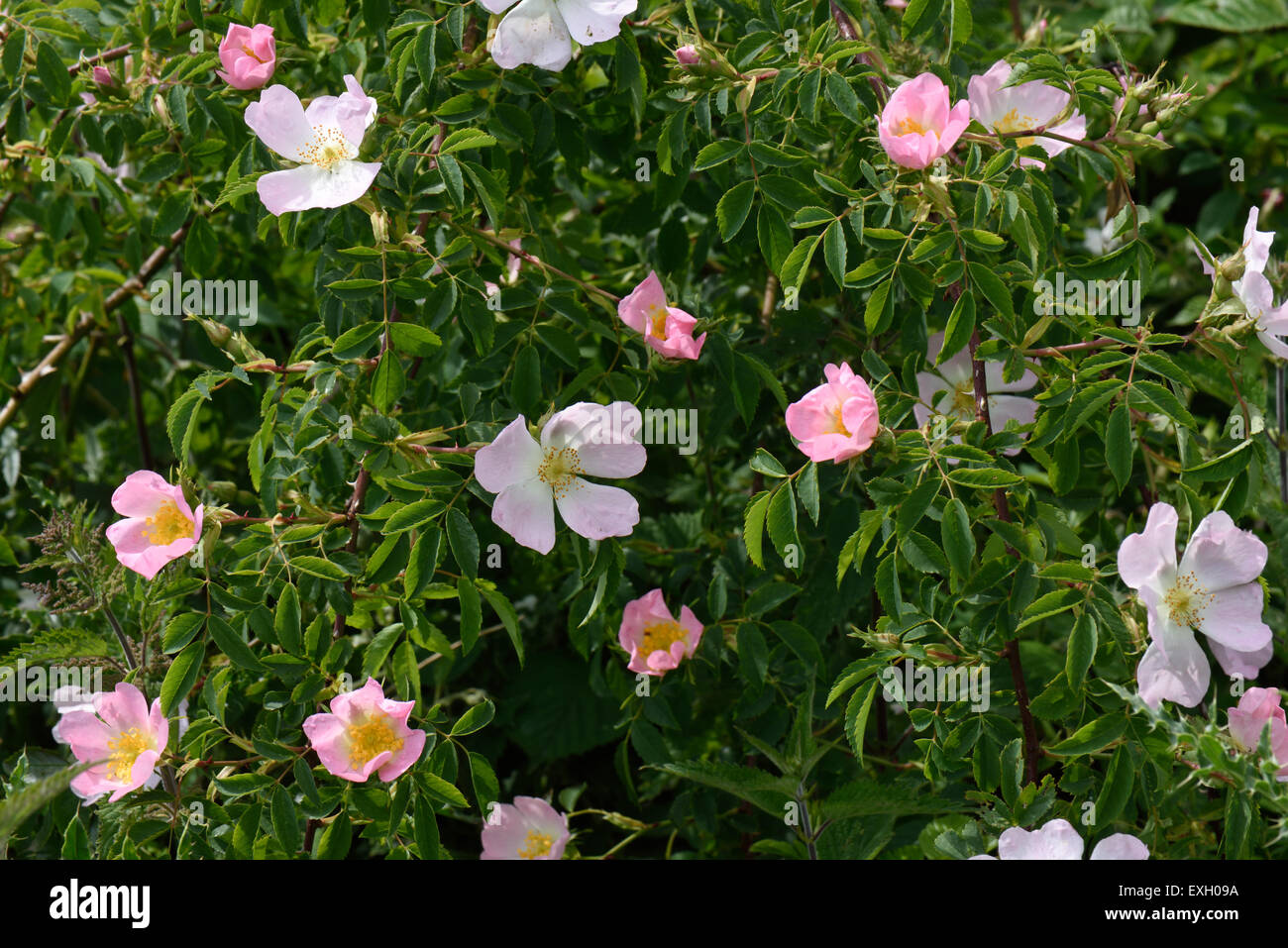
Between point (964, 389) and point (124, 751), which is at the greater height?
point (964, 389)

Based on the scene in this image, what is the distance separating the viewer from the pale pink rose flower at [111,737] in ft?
5.29

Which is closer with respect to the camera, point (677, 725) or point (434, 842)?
point (434, 842)

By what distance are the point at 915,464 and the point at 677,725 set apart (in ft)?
1.96

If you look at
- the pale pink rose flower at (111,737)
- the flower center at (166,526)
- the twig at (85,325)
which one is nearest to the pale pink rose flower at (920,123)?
the flower center at (166,526)

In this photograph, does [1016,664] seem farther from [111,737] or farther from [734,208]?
[111,737]

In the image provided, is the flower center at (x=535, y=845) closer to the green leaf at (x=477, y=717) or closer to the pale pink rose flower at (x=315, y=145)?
the green leaf at (x=477, y=717)

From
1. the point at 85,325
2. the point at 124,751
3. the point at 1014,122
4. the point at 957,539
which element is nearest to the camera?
the point at 957,539

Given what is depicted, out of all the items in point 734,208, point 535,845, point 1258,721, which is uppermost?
point 734,208

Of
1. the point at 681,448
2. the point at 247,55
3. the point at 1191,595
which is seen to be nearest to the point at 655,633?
the point at 681,448

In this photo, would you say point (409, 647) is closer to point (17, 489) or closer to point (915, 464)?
point (915, 464)

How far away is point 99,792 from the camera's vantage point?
62.6 inches

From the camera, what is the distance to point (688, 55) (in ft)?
5.37

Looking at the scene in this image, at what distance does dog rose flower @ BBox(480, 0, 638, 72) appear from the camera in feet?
5.14
